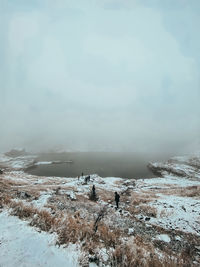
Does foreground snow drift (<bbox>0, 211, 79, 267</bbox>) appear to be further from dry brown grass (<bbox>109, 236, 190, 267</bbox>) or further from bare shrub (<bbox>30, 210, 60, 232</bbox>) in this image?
dry brown grass (<bbox>109, 236, 190, 267</bbox>)

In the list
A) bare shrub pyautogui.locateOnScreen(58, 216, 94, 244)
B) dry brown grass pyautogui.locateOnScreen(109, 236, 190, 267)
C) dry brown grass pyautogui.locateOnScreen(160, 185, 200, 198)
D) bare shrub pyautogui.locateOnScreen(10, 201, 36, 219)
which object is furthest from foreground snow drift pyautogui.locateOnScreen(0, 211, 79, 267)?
dry brown grass pyautogui.locateOnScreen(160, 185, 200, 198)

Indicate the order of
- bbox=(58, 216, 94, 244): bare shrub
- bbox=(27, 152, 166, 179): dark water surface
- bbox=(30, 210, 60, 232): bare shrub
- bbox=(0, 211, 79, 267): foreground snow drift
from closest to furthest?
bbox=(0, 211, 79, 267): foreground snow drift < bbox=(58, 216, 94, 244): bare shrub < bbox=(30, 210, 60, 232): bare shrub < bbox=(27, 152, 166, 179): dark water surface

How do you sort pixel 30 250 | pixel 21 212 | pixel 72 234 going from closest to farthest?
pixel 30 250
pixel 72 234
pixel 21 212

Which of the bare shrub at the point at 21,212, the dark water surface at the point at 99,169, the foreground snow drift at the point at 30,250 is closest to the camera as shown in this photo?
the foreground snow drift at the point at 30,250

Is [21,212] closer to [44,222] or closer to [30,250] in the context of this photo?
[44,222]

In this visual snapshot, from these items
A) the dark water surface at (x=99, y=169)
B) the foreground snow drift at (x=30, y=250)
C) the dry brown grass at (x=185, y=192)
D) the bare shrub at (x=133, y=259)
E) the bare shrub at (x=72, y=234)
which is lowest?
the dark water surface at (x=99, y=169)

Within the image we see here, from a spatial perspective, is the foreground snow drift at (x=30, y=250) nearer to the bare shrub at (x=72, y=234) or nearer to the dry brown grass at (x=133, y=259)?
the bare shrub at (x=72, y=234)

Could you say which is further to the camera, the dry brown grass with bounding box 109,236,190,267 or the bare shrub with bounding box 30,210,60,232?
the bare shrub with bounding box 30,210,60,232

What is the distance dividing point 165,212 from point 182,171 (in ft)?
250

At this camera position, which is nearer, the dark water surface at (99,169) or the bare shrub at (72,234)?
the bare shrub at (72,234)

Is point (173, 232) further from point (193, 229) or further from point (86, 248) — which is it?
point (86, 248)

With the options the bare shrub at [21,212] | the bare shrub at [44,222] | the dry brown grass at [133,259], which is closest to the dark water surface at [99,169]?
the bare shrub at [21,212]

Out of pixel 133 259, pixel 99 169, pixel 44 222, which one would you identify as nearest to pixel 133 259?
pixel 133 259

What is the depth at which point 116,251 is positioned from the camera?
→ 6.52 meters
